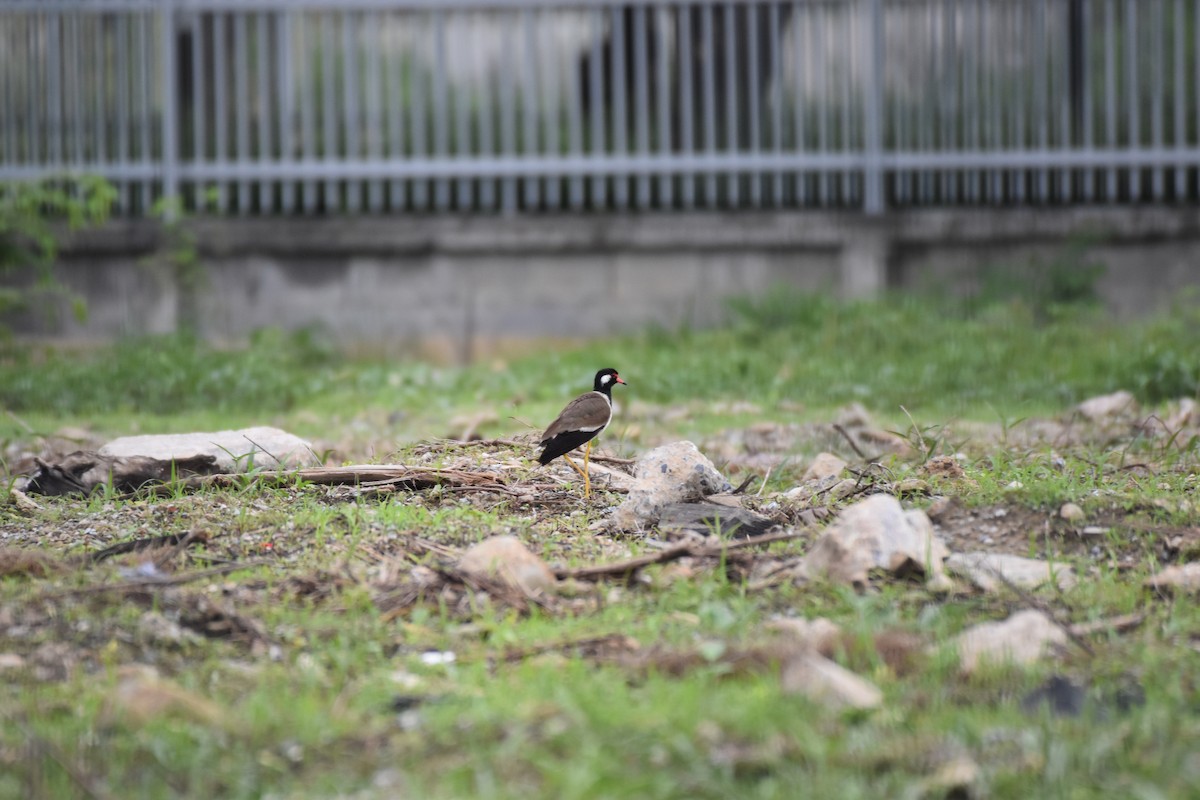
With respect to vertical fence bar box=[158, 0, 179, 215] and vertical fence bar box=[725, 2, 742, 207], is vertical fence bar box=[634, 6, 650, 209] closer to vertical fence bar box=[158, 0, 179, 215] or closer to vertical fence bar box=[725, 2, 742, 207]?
vertical fence bar box=[725, 2, 742, 207]

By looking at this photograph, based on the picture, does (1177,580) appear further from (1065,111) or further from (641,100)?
(1065,111)

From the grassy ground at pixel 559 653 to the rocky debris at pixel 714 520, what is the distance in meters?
0.14

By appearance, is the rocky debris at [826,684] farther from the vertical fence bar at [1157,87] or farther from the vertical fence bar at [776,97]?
the vertical fence bar at [1157,87]

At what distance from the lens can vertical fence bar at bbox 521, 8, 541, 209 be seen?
9.30m

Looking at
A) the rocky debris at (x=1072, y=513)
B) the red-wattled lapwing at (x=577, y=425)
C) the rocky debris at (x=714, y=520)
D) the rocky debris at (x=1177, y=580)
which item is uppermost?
the red-wattled lapwing at (x=577, y=425)

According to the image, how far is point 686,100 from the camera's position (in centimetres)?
934

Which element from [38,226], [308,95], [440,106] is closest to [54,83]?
[38,226]

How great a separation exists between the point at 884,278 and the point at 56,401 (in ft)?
18.9

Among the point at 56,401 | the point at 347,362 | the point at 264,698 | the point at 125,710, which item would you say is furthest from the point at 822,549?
the point at 347,362

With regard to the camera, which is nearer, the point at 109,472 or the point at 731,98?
the point at 109,472

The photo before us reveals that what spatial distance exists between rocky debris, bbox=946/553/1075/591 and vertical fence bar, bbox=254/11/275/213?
7108 mm

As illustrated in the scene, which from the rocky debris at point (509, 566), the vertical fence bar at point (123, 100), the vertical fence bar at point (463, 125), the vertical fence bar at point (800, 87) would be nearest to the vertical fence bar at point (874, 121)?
the vertical fence bar at point (800, 87)

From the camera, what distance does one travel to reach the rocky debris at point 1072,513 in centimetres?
379

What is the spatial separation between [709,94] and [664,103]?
0.34 metres
